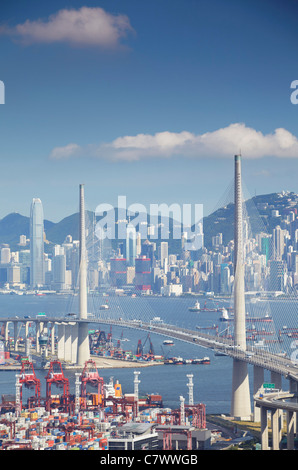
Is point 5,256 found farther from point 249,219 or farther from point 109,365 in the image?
point 109,365

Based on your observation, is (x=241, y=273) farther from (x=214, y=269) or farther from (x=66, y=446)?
(x=214, y=269)

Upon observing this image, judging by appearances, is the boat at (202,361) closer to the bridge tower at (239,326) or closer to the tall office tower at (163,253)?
the bridge tower at (239,326)

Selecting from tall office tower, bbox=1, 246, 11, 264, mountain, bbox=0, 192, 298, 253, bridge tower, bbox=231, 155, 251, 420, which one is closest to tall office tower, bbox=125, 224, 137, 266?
mountain, bbox=0, 192, 298, 253

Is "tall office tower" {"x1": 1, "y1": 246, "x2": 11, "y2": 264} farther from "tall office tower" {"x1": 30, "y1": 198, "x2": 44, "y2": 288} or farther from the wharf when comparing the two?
the wharf
